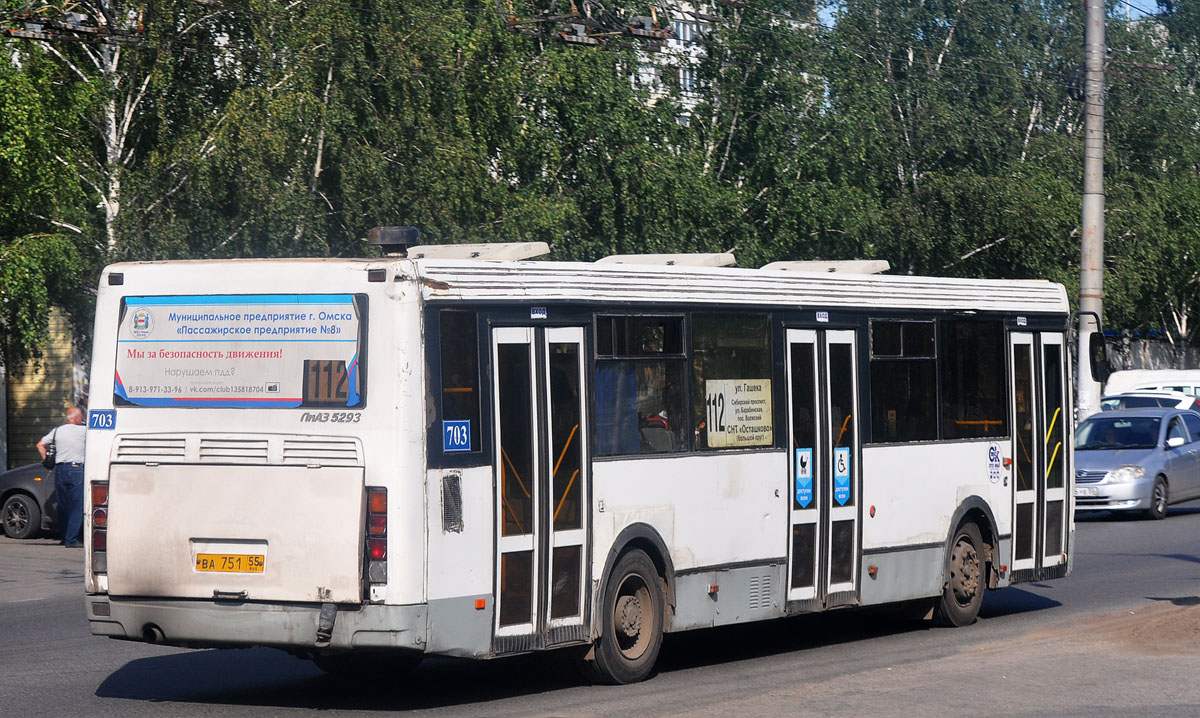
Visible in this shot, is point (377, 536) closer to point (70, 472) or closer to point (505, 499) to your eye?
point (505, 499)

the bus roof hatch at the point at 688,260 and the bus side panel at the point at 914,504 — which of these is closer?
the bus roof hatch at the point at 688,260

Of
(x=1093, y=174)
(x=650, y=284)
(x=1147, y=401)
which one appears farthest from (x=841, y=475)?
(x=1147, y=401)

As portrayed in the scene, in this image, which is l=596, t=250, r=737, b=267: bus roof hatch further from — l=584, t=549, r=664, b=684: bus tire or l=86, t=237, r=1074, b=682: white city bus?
l=584, t=549, r=664, b=684: bus tire

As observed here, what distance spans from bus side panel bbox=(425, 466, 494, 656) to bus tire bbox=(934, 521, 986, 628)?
17.3 feet

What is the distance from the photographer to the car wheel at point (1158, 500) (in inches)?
985

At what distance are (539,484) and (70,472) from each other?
13190 mm

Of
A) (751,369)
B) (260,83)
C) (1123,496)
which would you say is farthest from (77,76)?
(751,369)

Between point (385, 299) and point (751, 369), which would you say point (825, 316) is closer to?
point (751, 369)

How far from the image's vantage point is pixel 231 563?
9234 millimetres

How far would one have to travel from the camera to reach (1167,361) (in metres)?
70.7

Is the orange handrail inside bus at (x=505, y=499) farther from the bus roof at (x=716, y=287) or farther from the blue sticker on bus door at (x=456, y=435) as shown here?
the bus roof at (x=716, y=287)

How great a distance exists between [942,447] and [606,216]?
22502mm

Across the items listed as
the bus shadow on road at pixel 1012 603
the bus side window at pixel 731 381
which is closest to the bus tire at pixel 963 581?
the bus shadow on road at pixel 1012 603

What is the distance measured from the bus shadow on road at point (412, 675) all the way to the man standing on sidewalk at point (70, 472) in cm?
953
